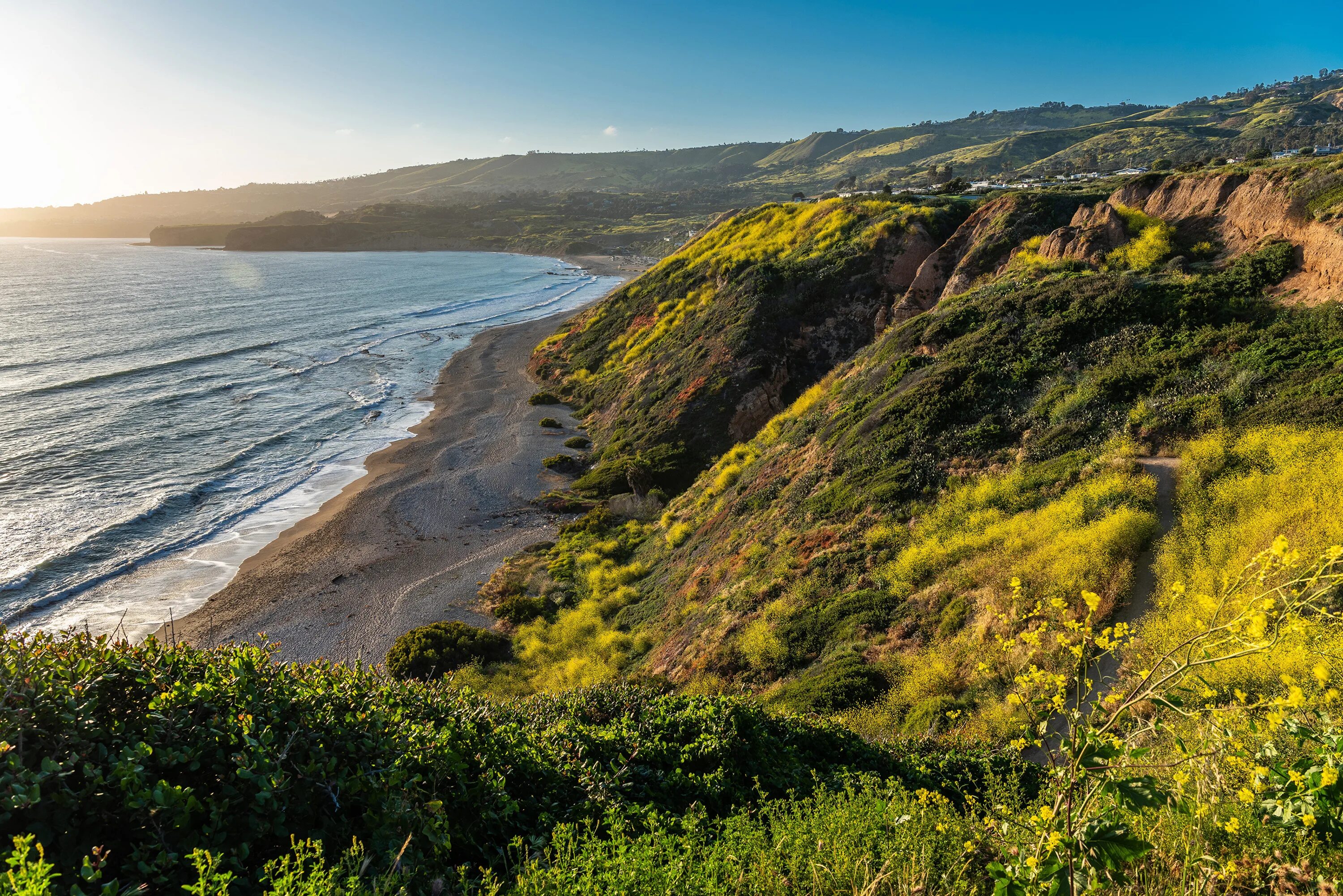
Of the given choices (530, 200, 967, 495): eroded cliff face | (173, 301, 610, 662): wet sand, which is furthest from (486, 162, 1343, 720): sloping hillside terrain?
(173, 301, 610, 662): wet sand

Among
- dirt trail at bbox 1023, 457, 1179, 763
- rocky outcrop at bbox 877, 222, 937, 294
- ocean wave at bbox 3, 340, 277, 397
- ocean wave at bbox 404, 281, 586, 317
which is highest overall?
ocean wave at bbox 404, 281, 586, 317

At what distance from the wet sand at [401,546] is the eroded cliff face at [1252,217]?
2658 centimetres

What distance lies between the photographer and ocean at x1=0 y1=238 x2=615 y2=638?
2580 centimetres

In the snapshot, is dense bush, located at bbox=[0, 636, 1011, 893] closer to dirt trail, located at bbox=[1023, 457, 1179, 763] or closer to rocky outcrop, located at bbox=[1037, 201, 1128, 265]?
dirt trail, located at bbox=[1023, 457, 1179, 763]

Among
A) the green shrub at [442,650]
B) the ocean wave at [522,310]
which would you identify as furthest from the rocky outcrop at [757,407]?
the ocean wave at [522,310]

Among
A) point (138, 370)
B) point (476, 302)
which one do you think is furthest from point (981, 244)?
point (476, 302)

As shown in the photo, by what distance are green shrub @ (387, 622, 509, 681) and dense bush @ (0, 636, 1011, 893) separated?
12521 millimetres

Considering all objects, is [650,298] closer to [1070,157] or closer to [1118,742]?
[1118,742]

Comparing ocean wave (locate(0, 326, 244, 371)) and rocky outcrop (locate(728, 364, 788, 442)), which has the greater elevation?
ocean wave (locate(0, 326, 244, 371))

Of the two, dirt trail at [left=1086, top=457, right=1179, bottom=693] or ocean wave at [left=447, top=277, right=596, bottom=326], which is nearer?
dirt trail at [left=1086, top=457, right=1179, bottom=693]

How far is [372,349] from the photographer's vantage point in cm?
6762

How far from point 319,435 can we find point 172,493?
34.6ft

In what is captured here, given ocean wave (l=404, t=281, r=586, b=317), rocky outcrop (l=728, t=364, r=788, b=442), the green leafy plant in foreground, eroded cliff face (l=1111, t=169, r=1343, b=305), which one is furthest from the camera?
ocean wave (l=404, t=281, r=586, b=317)

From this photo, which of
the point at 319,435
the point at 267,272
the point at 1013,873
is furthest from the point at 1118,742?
the point at 267,272
